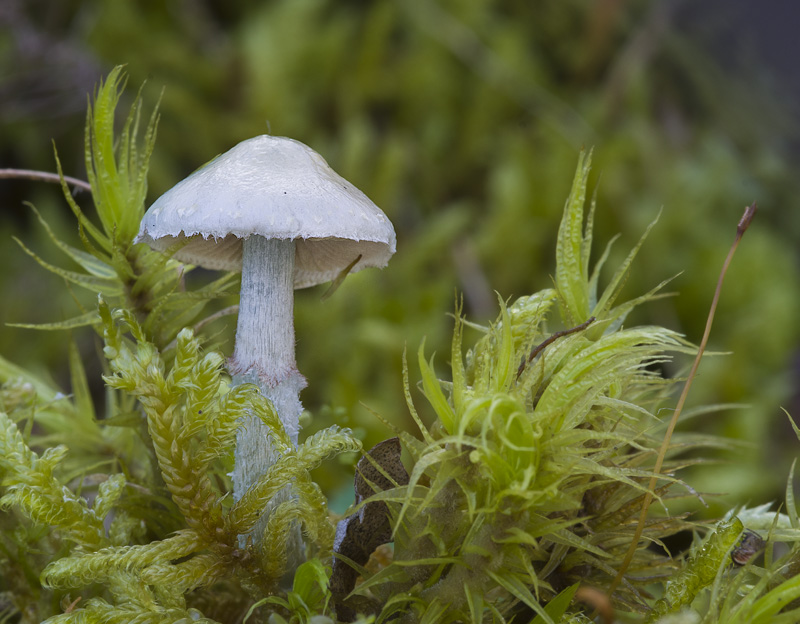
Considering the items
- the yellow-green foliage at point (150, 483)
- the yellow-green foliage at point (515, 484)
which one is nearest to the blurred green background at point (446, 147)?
the yellow-green foliage at point (150, 483)

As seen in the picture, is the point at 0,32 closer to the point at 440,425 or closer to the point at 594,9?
the point at 594,9

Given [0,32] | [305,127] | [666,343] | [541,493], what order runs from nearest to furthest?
1. [541,493]
2. [666,343]
3. [305,127]
4. [0,32]

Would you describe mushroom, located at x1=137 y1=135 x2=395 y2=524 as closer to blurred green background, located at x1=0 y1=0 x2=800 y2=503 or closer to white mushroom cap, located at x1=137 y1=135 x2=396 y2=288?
white mushroom cap, located at x1=137 y1=135 x2=396 y2=288

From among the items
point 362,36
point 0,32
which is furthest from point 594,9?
point 0,32

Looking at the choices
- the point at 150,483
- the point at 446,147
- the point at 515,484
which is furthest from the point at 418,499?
the point at 446,147

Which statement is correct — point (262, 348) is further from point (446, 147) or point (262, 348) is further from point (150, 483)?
point (446, 147)

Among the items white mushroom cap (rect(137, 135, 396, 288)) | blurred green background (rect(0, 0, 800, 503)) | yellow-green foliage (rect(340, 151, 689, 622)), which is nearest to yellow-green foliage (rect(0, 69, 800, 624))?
yellow-green foliage (rect(340, 151, 689, 622))

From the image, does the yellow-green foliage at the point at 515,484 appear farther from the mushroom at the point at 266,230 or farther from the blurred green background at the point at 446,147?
the blurred green background at the point at 446,147
